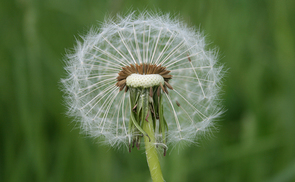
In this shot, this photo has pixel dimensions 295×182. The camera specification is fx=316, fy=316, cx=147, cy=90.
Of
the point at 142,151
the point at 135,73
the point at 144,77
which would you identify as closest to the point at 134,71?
the point at 135,73

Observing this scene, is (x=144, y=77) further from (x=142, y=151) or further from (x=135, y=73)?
(x=142, y=151)

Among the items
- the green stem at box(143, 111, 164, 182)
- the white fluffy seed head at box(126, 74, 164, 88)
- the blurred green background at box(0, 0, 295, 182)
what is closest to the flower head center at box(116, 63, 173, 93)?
the white fluffy seed head at box(126, 74, 164, 88)

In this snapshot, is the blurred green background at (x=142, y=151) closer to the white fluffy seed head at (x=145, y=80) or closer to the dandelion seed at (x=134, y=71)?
the dandelion seed at (x=134, y=71)

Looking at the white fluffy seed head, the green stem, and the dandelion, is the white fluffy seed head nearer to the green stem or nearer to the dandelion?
the dandelion

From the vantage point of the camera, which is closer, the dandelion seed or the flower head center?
the flower head center

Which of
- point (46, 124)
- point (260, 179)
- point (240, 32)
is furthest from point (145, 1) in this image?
A: point (260, 179)

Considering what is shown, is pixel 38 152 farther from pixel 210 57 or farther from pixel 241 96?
pixel 241 96
